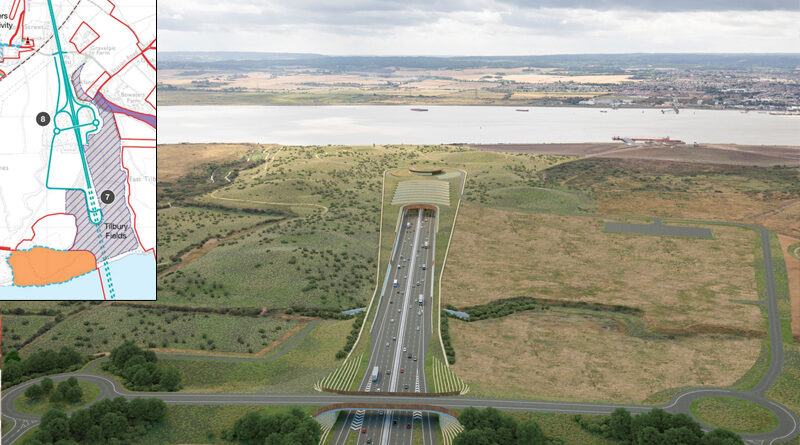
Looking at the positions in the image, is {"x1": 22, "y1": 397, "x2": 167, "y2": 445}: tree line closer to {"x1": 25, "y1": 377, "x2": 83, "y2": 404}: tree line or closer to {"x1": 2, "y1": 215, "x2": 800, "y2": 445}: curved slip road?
{"x1": 2, "y1": 215, "x2": 800, "y2": 445}: curved slip road

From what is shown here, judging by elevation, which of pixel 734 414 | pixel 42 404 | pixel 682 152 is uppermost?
pixel 682 152

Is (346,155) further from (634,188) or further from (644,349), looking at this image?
(644,349)

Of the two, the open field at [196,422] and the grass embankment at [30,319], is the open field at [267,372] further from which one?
the grass embankment at [30,319]

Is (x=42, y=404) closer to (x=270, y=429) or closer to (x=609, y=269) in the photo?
(x=270, y=429)

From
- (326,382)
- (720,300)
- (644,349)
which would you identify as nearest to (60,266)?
(326,382)

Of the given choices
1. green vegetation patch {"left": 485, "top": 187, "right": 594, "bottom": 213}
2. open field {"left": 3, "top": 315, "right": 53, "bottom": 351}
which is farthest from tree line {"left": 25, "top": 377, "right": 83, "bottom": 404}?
green vegetation patch {"left": 485, "top": 187, "right": 594, "bottom": 213}

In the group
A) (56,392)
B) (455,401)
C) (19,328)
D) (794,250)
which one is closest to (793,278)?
(794,250)

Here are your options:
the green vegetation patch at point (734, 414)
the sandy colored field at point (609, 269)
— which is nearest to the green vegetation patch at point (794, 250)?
the sandy colored field at point (609, 269)
